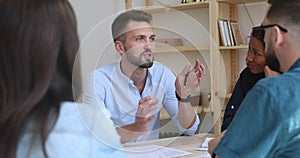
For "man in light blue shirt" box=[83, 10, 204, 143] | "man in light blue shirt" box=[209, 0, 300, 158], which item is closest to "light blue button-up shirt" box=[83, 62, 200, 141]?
"man in light blue shirt" box=[83, 10, 204, 143]

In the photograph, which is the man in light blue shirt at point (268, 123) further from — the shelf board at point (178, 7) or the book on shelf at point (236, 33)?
the shelf board at point (178, 7)

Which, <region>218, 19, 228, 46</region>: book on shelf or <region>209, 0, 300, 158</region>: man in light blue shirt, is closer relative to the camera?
<region>209, 0, 300, 158</region>: man in light blue shirt

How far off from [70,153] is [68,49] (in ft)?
0.72

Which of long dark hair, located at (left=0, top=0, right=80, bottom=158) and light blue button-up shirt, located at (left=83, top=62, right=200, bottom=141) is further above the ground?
long dark hair, located at (left=0, top=0, right=80, bottom=158)

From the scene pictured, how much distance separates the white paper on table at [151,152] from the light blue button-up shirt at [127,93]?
180mm

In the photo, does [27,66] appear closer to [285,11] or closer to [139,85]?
[285,11]

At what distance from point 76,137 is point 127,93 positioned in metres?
1.34

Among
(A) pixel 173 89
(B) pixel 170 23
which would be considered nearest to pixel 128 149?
(A) pixel 173 89

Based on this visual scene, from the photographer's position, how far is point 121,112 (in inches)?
84.2

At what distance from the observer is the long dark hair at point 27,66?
0.82m

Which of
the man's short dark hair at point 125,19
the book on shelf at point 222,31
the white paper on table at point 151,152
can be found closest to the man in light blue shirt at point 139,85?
the man's short dark hair at point 125,19

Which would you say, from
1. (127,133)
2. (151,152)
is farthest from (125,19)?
(151,152)

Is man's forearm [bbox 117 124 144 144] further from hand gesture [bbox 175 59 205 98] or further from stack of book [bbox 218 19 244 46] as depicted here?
stack of book [bbox 218 19 244 46]

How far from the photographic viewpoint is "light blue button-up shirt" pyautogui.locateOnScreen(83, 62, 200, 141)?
6.98 feet
